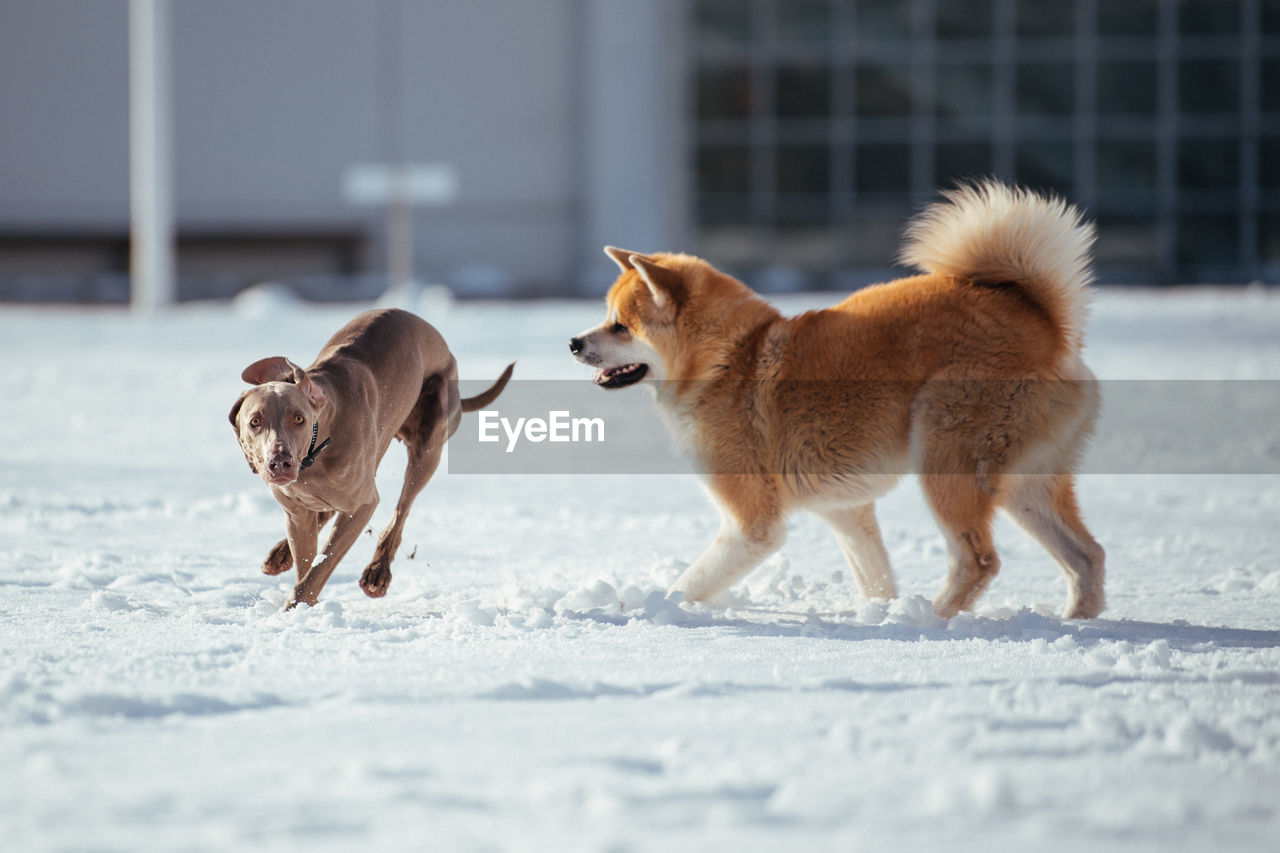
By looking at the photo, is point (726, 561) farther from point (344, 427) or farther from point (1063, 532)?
point (344, 427)

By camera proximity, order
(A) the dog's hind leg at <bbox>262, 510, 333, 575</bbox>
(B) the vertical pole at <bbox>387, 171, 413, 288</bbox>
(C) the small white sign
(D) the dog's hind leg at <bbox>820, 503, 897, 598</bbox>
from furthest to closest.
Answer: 1. (B) the vertical pole at <bbox>387, 171, 413, 288</bbox>
2. (C) the small white sign
3. (D) the dog's hind leg at <bbox>820, 503, 897, 598</bbox>
4. (A) the dog's hind leg at <bbox>262, 510, 333, 575</bbox>

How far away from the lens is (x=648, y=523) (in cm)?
599

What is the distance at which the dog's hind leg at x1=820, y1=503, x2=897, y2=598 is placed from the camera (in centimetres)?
441

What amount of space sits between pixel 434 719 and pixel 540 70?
26.0 meters

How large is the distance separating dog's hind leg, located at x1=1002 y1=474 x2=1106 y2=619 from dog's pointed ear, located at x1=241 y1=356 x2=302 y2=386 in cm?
223

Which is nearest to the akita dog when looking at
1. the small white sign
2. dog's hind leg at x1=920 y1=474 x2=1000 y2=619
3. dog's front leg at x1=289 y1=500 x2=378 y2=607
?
dog's hind leg at x1=920 y1=474 x2=1000 y2=619

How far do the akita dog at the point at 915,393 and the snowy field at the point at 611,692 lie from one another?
10.6 inches

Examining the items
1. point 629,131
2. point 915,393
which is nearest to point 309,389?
point 915,393

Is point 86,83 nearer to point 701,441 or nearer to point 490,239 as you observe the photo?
point 490,239

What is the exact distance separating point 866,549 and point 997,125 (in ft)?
73.0

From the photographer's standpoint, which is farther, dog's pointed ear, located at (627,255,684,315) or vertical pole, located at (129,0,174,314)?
vertical pole, located at (129,0,174,314)

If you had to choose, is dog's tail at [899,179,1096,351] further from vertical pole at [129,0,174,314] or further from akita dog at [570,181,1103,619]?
vertical pole at [129,0,174,314]

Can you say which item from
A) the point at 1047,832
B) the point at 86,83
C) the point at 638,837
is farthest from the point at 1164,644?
the point at 86,83

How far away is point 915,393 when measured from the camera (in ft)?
13.1
